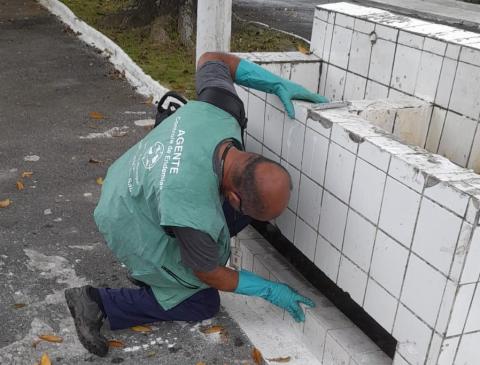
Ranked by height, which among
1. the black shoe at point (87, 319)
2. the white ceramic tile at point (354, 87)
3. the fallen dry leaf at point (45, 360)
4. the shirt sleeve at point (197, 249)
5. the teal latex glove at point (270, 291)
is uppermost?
the white ceramic tile at point (354, 87)

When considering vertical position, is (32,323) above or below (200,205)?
below

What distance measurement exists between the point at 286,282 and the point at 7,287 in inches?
65.0

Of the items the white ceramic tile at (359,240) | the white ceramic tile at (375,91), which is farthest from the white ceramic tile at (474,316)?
the white ceramic tile at (375,91)

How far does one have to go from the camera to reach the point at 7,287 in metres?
3.34

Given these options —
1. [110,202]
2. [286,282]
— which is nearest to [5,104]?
[110,202]

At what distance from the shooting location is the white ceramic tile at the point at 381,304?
7.89 feet

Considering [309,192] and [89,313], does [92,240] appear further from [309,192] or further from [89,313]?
[309,192]

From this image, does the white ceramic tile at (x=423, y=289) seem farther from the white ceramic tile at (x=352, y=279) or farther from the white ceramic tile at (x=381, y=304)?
the white ceramic tile at (x=352, y=279)

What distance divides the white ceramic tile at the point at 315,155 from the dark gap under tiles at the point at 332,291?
2.84 ft

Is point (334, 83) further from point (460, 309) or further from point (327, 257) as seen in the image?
point (460, 309)

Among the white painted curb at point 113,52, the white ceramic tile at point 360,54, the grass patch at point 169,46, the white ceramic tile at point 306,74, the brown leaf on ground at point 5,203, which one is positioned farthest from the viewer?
the grass patch at point 169,46

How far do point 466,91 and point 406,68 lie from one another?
1.31 feet

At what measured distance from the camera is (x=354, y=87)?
12.0 ft

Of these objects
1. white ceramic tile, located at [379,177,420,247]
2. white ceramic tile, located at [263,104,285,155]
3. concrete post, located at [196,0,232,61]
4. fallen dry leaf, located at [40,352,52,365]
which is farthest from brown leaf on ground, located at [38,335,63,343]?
concrete post, located at [196,0,232,61]
